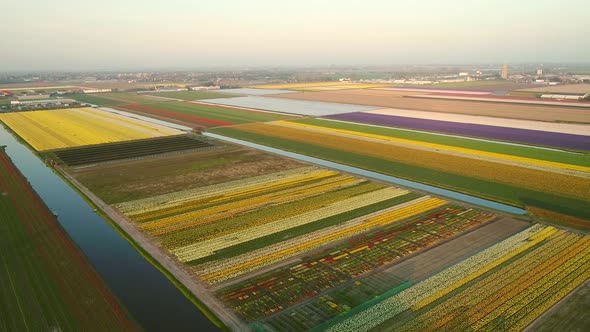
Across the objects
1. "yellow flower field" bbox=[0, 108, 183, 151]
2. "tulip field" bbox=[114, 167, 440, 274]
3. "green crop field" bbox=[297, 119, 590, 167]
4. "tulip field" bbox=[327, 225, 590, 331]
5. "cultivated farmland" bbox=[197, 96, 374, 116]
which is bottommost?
"tulip field" bbox=[327, 225, 590, 331]

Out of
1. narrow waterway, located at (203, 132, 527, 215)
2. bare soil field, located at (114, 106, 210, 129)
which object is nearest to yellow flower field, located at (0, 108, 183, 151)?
bare soil field, located at (114, 106, 210, 129)

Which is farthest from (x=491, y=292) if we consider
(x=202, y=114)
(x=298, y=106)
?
(x=298, y=106)

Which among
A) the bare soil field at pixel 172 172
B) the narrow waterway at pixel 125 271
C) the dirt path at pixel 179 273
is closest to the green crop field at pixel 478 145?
the bare soil field at pixel 172 172

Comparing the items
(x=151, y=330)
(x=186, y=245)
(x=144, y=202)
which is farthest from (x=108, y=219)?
(x=151, y=330)

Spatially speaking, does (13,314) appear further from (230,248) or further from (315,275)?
(315,275)

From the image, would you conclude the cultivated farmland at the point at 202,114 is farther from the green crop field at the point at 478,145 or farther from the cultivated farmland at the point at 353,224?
the cultivated farmland at the point at 353,224

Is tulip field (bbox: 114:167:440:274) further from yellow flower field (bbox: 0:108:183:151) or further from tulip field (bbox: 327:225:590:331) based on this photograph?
yellow flower field (bbox: 0:108:183:151)
